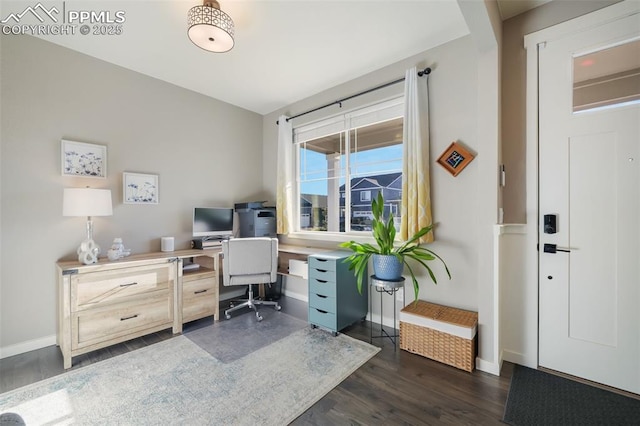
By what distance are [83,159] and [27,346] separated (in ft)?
5.76

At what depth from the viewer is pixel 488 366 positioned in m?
1.97

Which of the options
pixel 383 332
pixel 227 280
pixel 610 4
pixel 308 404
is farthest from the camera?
pixel 227 280

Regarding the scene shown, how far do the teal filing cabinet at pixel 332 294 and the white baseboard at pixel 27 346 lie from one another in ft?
7.99

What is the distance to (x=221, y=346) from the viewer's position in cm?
239

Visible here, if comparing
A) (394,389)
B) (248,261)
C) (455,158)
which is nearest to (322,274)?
(248,261)

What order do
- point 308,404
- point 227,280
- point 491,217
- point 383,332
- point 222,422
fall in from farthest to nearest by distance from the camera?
1. point 227,280
2. point 383,332
3. point 491,217
4. point 308,404
5. point 222,422

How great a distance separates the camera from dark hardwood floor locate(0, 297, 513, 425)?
155cm

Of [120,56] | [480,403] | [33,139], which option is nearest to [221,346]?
[480,403]

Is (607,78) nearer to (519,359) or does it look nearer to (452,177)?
(452,177)

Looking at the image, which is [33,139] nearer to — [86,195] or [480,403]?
[86,195]

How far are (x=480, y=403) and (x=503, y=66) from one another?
2546 millimetres

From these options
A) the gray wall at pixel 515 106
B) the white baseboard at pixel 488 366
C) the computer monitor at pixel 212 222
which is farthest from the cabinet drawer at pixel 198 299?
the gray wall at pixel 515 106

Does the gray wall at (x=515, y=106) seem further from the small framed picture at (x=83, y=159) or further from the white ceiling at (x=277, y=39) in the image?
the small framed picture at (x=83, y=159)

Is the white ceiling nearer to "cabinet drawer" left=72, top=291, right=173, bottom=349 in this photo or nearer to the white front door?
the white front door
